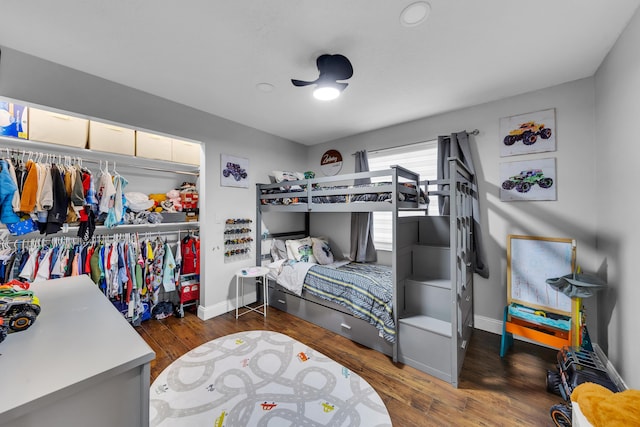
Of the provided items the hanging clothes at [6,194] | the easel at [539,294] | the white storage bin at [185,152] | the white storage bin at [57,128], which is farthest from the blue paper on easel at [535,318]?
the white storage bin at [57,128]

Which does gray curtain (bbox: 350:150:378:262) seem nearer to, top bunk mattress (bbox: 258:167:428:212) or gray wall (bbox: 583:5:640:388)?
top bunk mattress (bbox: 258:167:428:212)

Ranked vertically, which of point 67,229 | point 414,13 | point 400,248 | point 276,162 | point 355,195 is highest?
point 414,13

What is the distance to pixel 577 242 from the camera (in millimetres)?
2352

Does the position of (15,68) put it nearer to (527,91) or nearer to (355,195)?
(355,195)

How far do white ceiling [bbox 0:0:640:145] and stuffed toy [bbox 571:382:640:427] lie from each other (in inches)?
81.4

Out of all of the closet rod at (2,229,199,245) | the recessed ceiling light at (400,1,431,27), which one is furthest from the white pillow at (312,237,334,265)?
the recessed ceiling light at (400,1,431,27)

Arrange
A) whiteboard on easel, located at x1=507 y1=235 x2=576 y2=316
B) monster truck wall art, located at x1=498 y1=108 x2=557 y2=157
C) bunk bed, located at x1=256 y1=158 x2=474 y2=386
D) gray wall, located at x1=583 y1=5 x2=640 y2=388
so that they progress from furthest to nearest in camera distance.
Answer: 1. monster truck wall art, located at x1=498 y1=108 x2=557 y2=157
2. whiteboard on easel, located at x1=507 y1=235 x2=576 y2=316
3. bunk bed, located at x1=256 y1=158 x2=474 y2=386
4. gray wall, located at x1=583 y1=5 x2=640 y2=388

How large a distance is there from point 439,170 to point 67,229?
4.09 meters

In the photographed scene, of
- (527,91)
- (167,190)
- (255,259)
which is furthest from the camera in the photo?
(255,259)

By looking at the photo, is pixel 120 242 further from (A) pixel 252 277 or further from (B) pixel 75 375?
(B) pixel 75 375

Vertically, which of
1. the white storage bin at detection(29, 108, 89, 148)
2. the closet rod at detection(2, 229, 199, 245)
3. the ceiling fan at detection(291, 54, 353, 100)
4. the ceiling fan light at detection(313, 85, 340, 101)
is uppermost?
the ceiling fan at detection(291, 54, 353, 100)

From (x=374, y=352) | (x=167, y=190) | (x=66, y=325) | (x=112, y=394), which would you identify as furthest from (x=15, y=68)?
(x=374, y=352)

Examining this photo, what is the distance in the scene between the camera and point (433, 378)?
2020mm

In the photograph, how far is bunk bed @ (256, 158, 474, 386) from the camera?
6.68 feet
